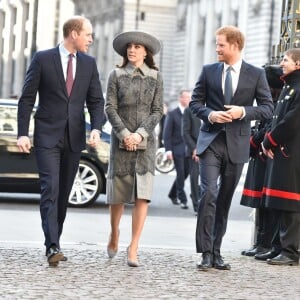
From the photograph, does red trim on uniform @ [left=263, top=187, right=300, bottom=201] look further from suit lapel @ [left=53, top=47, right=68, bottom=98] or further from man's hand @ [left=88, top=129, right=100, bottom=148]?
suit lapel @ [left=53, top=47, right=68, bottom=98]

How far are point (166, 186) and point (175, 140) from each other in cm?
543

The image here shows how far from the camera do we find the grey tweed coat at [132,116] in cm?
962

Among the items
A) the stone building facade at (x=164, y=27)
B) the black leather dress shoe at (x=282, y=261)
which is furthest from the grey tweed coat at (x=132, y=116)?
the stone building facade at (x=164, y=27)

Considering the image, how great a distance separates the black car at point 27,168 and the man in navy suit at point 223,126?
20.7ft

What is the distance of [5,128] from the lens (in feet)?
53.0

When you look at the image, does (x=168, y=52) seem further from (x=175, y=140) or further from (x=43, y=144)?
(x=43, y=144)

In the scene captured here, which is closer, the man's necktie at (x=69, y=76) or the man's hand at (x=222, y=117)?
the man's hand at (x=222, y=117)

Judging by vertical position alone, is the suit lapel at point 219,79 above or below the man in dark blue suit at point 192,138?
above

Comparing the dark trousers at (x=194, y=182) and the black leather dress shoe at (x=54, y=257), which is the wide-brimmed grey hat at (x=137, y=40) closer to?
the black leather dress shoe at (x=54, y=257)

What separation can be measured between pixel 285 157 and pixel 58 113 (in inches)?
76.7

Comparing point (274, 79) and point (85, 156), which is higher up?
point (274, 79)

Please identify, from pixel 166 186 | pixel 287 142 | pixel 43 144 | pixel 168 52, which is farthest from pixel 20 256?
pixel 168 52

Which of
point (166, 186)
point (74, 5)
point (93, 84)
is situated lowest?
point (166, 186)

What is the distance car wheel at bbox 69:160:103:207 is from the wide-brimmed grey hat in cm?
672
